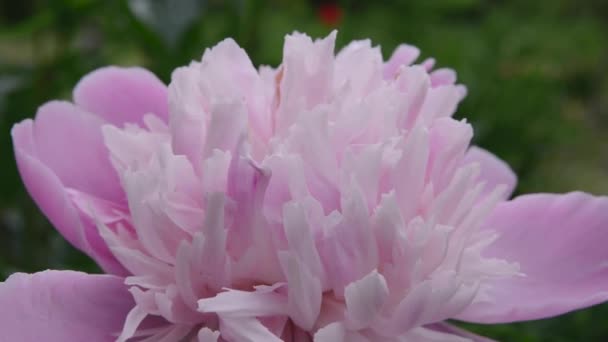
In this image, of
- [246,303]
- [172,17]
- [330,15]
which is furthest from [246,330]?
[330,15]

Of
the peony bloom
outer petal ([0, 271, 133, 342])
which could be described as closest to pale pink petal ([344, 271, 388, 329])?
the peony bloom

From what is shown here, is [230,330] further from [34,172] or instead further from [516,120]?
[516,120]

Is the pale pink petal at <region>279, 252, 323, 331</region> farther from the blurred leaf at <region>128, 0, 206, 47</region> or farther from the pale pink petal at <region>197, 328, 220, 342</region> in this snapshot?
the blurred leaf at <region>128, 0, 206, 47</region>

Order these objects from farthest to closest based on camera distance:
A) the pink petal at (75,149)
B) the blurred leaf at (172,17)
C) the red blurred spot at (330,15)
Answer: the red blurred spot at (330,15), the blurred leaf at (172,17), the pink petal at (75,149)

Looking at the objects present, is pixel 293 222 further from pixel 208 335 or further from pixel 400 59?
pixel 400 59

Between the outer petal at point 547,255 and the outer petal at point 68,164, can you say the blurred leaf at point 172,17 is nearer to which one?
the outer petal at point 68,164

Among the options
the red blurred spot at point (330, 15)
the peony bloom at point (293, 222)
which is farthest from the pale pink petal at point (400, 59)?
the red blurred spot at point (330, 15)

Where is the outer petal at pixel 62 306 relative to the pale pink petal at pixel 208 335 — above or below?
above
